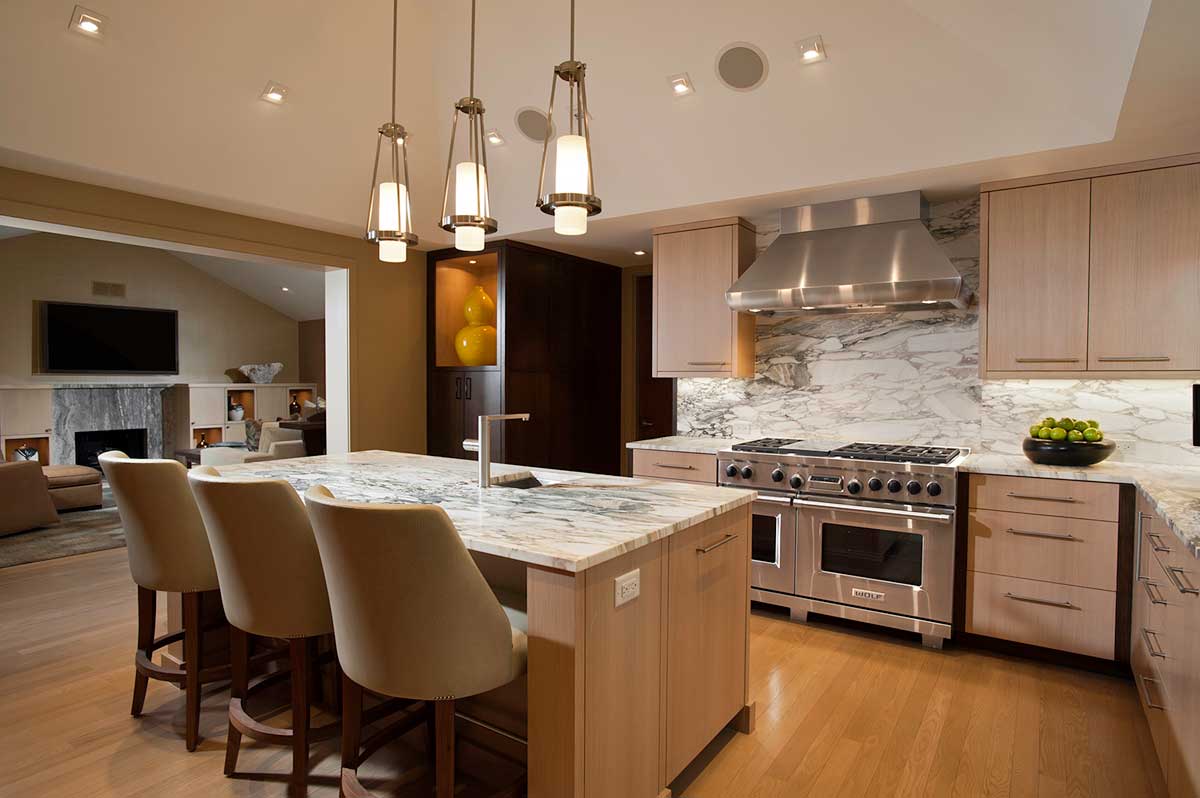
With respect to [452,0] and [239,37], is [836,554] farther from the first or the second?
[239,37]

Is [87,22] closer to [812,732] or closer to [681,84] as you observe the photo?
[681,84]

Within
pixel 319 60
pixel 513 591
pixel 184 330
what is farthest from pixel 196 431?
pixel 513 591

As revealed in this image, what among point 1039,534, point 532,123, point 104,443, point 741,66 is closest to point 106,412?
point 104,443

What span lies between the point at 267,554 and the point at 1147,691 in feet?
9.80

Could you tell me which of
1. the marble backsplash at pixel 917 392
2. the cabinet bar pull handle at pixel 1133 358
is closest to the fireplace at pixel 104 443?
the marble backsplash at pixel 917 392

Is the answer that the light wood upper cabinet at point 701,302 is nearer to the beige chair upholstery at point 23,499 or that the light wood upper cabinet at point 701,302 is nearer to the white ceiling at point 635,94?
the white ceiling at point 635,94

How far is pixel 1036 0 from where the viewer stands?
237cm

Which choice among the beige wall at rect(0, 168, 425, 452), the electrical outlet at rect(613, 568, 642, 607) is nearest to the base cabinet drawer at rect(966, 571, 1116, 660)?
the electrical outlet at rect(613, 568, 642, 607)

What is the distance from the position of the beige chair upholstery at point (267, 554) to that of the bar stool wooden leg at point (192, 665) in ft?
1.60

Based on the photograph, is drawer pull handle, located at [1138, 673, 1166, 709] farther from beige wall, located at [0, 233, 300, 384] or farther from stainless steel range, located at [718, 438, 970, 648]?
beige wall, located at [0, 233, 300, 384]

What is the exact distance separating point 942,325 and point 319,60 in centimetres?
370

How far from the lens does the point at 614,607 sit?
1743 millimetres

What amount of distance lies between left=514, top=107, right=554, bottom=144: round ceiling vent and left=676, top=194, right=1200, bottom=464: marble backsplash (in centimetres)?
160

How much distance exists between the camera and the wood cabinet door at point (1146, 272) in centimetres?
298
